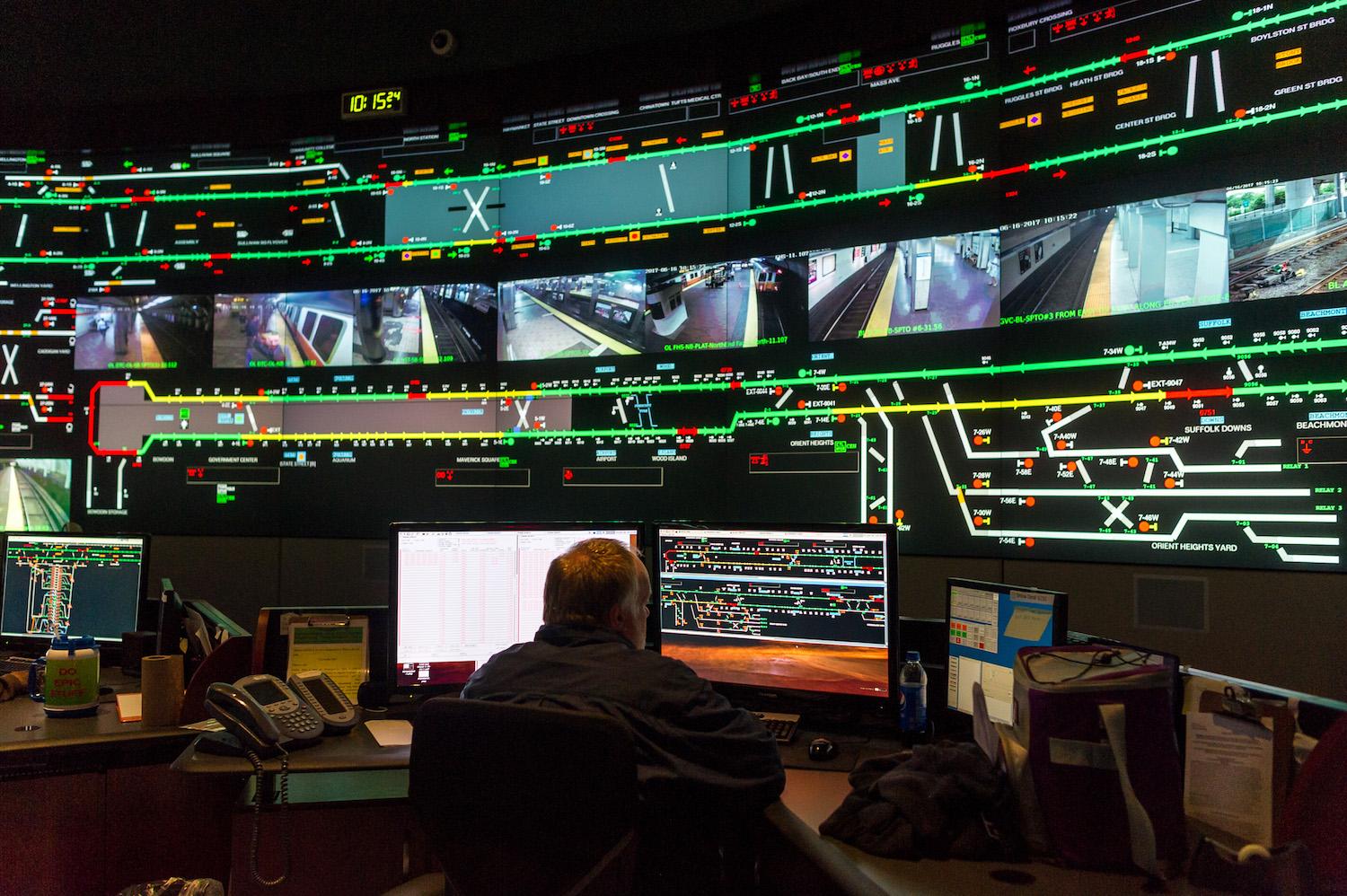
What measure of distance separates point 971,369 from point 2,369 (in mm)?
4243

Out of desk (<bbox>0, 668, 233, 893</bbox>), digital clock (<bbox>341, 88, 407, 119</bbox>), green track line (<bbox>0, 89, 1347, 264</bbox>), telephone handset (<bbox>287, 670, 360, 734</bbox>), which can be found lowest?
desk (<bbox>0, 668, 233, 893</bbox>)

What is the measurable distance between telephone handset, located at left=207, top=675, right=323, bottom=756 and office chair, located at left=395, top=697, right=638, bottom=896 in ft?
2.54

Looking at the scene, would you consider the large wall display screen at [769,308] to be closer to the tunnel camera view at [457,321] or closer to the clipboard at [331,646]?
the tunnel camera view at [457,321]

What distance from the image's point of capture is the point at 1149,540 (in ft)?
8.19

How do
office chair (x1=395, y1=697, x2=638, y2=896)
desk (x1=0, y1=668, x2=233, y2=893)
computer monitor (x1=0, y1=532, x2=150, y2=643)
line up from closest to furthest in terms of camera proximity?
office chair (x1=395, y1=697, x2=638, y2=896), desk (x1=0, y1=668, x2=233, y2=893), computer monitor (x1=0, y1=532, x2=150, y2=643)

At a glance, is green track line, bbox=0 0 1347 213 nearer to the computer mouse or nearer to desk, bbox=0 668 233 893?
the computer mouse

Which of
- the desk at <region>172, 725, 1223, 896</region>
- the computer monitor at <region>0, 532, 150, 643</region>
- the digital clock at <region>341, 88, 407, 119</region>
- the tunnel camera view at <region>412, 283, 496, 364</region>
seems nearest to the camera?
the desk at <region>172, 725, 1223, 896</region>

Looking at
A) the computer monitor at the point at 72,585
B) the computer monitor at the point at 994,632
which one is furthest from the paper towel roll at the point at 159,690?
the computer monitor at the point at 994,632

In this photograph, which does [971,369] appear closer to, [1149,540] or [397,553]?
[1149,540]

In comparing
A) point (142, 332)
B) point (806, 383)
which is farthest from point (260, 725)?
point (142, 332)

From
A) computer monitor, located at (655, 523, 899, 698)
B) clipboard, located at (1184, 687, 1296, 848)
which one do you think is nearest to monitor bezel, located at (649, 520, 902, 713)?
computer monitor, located at (655, 523, 899, 698)

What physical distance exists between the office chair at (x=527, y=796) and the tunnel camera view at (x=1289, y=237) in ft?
7.30

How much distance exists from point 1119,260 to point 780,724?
1726mm

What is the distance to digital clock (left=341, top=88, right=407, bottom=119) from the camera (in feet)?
12.2
